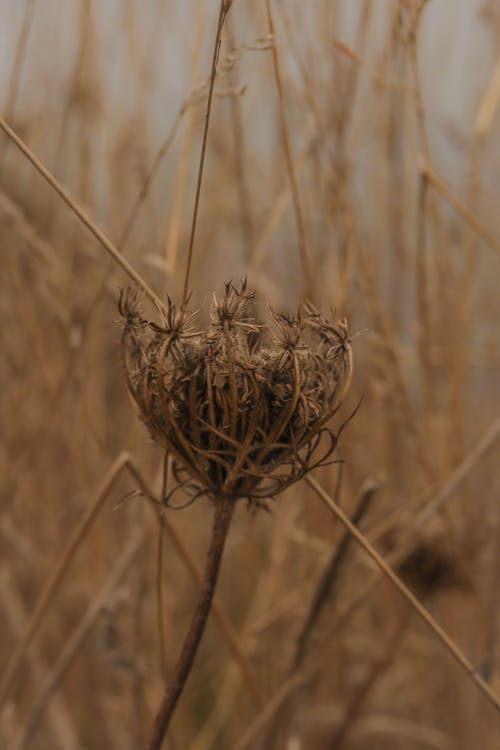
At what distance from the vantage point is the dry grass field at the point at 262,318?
810mm

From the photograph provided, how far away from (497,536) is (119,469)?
23.5 inches

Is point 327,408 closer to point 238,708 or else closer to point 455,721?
point 238,708

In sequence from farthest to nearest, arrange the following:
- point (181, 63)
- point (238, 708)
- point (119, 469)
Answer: point (181, 63)
point (238, 708)
point (119, 469)

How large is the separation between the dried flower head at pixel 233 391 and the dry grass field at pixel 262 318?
205mm

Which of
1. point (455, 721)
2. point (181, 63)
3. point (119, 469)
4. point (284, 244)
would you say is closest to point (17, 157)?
point (181, 63)

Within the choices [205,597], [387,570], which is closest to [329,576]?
[387,570]

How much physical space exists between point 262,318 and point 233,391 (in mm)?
661

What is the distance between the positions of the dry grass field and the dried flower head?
205 mm

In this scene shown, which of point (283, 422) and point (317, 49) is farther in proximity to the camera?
point (317, 49)

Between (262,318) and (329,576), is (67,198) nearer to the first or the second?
(329,576)

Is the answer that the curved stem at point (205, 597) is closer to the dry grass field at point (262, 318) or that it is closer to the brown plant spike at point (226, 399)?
the brown plant spike at point (226, 399)

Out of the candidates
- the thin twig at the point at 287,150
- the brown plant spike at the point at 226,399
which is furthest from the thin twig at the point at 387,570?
the thin twig at the point at 287,150

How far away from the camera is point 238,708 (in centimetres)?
98

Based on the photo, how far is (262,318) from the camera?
104 centimetres
